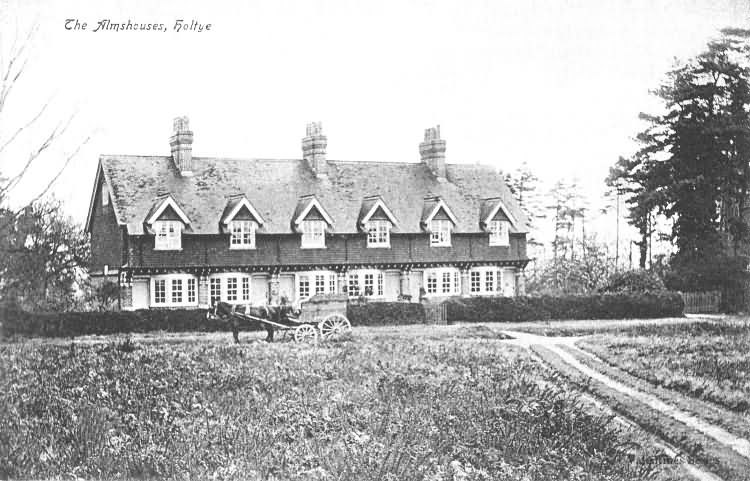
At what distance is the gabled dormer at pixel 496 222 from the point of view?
14.6 meters

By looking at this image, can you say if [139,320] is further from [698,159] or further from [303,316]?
[698,159]

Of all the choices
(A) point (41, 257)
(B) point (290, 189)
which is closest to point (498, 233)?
(B) point (290, 189)

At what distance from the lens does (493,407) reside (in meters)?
8.23

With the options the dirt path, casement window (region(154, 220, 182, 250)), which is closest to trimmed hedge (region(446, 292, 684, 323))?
the dirt path

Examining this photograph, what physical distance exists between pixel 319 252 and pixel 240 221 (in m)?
1.80

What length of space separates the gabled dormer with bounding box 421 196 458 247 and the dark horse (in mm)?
3300

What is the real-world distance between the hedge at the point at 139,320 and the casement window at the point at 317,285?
2.19ft

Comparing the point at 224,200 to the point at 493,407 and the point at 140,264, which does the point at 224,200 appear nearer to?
the point at 140,264

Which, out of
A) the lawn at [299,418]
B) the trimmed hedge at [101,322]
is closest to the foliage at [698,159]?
the lawn at [299,418]

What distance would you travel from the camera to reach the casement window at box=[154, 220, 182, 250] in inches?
458

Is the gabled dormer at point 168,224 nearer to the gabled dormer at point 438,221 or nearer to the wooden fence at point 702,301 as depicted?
the gabled dormer at point 438,221

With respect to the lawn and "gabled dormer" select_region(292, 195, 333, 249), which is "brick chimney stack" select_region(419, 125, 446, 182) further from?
"gabled dormer" select_region(292, 195, 333, 249)

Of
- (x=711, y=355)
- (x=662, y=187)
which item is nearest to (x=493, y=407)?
(x=711, y=355)

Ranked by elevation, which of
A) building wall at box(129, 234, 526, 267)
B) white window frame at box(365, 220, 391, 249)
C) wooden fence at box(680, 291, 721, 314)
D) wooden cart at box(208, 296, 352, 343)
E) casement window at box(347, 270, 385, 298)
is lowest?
wooden cart at box(208, 296, 352, 343)
